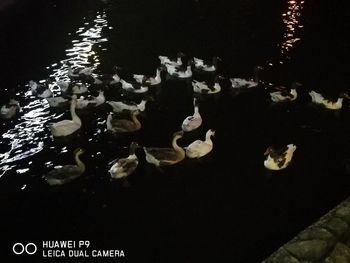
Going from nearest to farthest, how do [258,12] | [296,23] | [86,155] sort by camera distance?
[86,155] < [296,23] < [258,12]

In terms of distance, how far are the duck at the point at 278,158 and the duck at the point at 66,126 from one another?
5.64 meters

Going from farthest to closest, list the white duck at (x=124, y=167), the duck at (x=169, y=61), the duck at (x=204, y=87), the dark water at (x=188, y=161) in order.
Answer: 1. the duck at (x=169, y=61)
2. the duck at (x=204, y=87)
3. the white duck at (x=124, y=167)
4. the dark water at (x=188, y=161)

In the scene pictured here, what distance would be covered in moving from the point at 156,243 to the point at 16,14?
19.5 metres

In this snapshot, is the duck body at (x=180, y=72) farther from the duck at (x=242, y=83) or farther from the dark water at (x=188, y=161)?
the duck at (x=242, y=83)

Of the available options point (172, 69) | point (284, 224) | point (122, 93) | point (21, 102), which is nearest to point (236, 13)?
point (172, 69)

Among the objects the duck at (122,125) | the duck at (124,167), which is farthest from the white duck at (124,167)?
the duck at (122,125)

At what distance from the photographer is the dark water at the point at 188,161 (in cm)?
892

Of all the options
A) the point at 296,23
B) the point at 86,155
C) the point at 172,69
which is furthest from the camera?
the point at 296,23

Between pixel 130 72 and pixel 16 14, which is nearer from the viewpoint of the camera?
pixel 130 72

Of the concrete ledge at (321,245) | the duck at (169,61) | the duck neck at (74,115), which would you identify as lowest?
the duck neck at (74,115)

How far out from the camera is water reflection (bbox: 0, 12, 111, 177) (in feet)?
37.1

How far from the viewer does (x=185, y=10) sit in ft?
78.6

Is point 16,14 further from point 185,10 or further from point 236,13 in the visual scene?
point 236,13

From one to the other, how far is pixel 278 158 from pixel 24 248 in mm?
6402
